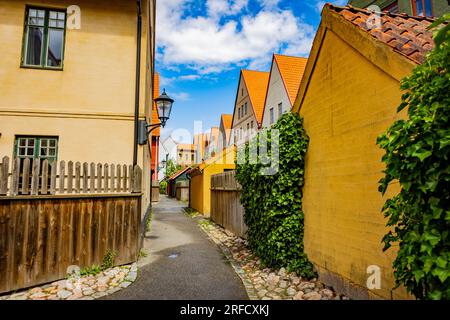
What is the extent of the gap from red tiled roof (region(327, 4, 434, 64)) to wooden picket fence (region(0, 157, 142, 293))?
5053 millimetres

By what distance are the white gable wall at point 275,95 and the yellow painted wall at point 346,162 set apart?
15.7m

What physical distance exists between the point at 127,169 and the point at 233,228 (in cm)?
485

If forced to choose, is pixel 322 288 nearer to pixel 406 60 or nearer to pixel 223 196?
pixel 406 60

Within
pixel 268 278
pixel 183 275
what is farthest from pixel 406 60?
pixel 183 275

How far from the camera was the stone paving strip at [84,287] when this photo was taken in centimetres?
448

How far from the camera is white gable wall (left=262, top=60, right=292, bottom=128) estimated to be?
20.9 metres

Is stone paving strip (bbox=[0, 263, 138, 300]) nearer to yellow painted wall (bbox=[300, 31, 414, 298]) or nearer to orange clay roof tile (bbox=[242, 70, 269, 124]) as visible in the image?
yellow painted wall (bbox=[300, 31, 414, 298])

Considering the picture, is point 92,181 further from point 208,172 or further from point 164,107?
point 208,172

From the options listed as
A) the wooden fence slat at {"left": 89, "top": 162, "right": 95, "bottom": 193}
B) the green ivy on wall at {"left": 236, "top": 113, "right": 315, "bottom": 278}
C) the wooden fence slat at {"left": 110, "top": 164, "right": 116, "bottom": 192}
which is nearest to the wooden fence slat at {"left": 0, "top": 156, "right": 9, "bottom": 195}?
the wooden fence slat at {"left": 89, "top": 162, "right": 95, "bottom": 193}

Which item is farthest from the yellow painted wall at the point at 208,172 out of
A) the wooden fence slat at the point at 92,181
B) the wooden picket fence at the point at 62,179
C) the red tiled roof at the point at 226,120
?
the red tiled roof at the point at 226,120

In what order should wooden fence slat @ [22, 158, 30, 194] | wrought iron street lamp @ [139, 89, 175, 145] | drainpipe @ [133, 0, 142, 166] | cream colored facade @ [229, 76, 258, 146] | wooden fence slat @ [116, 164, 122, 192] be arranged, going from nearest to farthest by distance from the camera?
wooden fence slat @ [22, 158, 30, 194] < wooden fence slat @ [116, 164, 122, 192] < drainpipe @ [133, 0, 142, 166] < wrought iron street lamp @ [139, 89, 175, 145] < cream colored facade @ [229, 76, 258, 146]

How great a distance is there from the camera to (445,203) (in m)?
1.91

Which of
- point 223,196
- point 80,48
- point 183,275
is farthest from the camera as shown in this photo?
point 223,196
